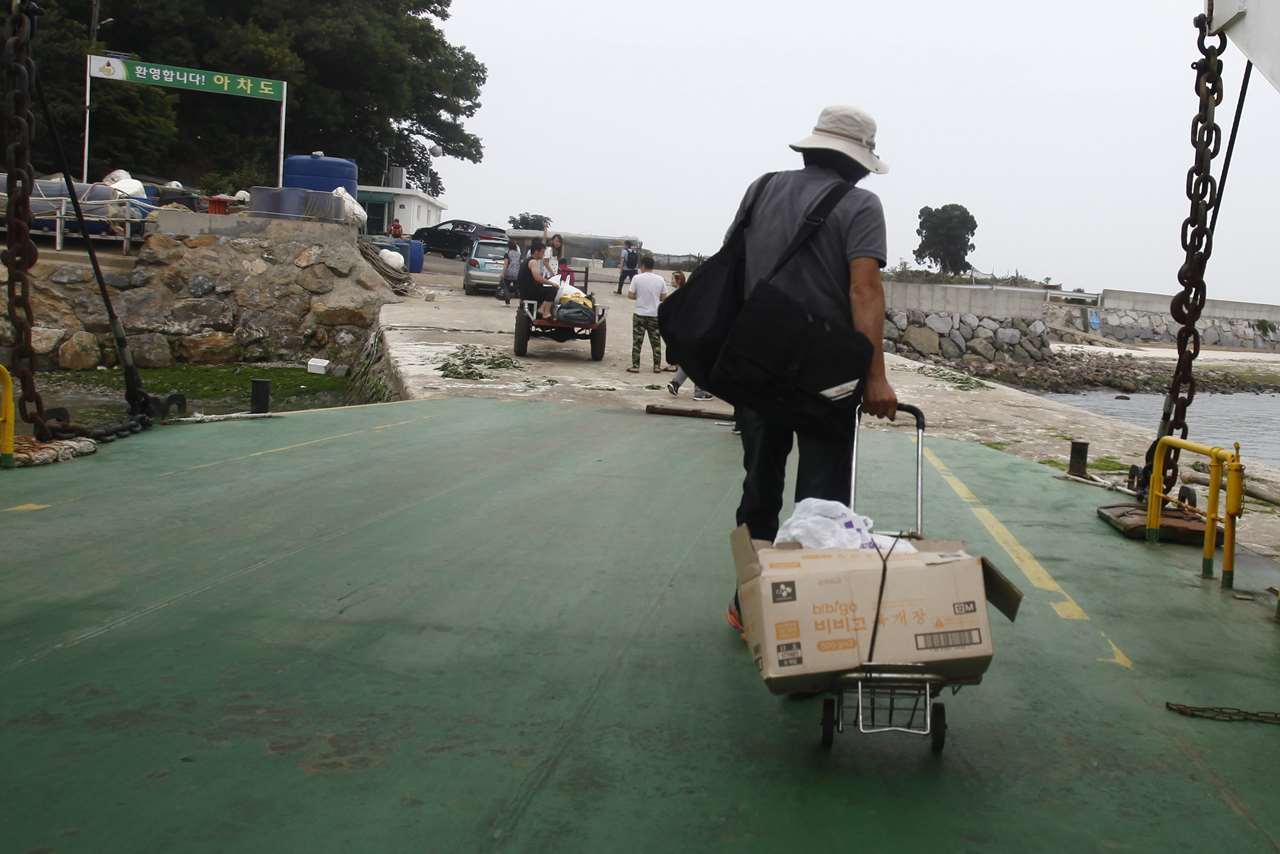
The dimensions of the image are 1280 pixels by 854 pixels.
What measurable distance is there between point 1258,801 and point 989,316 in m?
46.3

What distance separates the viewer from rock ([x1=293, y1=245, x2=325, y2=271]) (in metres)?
28.0

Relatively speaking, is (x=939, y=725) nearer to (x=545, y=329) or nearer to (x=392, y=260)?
(x=545, y=329)

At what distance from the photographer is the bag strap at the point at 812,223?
4012 millimetres

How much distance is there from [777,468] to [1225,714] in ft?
5.71

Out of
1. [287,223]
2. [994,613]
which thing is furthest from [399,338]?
[994,613]

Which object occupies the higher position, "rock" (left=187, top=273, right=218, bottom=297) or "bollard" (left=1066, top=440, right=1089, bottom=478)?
"rock" (left=187, top=273, right=218, bottom=297)

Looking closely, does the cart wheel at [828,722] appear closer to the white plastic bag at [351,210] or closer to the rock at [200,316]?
the rock at [200,316]

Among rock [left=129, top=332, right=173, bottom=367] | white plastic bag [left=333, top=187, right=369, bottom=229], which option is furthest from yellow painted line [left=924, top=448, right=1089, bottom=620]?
white plastic bag [left=333, top=187, right=369, bottom=229]

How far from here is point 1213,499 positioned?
6.79 meters

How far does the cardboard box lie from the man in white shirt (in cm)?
1469

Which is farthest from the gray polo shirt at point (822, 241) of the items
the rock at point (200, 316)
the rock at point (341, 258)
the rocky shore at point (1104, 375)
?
the rocky shore at point (1104, 375)

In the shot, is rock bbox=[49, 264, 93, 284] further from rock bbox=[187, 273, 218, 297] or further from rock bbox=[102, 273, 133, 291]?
rock bbox=[187, 273, 218, 297]

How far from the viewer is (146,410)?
34.1 feet

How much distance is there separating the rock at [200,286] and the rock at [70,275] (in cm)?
204
